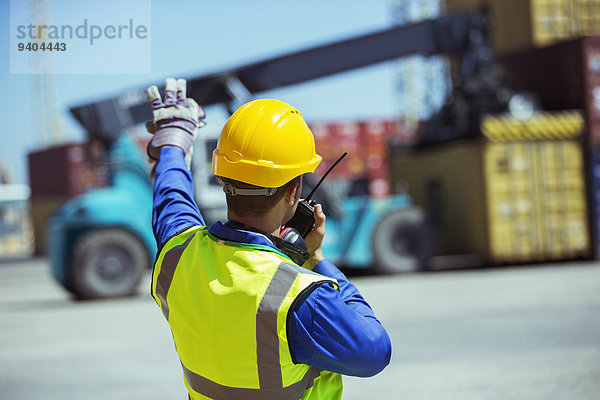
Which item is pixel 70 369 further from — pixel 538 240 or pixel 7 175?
pixel 7 175

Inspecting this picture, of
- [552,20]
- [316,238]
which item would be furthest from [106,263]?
[552,20]

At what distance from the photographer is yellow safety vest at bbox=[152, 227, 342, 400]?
5.59 feet

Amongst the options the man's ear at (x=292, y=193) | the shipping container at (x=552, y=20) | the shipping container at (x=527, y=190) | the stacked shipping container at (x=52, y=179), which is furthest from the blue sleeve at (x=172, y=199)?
Result: the stacked shipping container at (x=52, y=179)

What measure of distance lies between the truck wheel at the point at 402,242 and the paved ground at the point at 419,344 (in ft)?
3.41

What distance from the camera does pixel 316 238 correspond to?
1967 mm

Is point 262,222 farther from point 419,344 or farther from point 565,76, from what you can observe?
point 565,76

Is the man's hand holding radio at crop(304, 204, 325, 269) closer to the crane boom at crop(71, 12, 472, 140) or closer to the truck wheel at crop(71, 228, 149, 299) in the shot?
the truck wheel at crop(71, 228, 149, 299)

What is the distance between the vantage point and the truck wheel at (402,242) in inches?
475

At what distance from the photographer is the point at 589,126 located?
12867 millimetres

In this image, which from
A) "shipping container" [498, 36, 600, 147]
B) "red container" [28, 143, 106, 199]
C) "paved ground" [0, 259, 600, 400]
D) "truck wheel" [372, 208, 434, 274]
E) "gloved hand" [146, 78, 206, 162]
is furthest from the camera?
"red container" [28, 143, 106, 199]

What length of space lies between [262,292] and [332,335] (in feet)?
0.63

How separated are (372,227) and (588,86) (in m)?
4.89

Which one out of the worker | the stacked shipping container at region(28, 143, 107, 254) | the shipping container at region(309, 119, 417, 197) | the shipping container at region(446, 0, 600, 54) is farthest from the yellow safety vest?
the stacked shipping container at region(28, 143, 107, 254)

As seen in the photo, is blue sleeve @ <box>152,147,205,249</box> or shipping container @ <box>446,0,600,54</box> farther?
shipping container @ <box>446,0,600,54</box>
